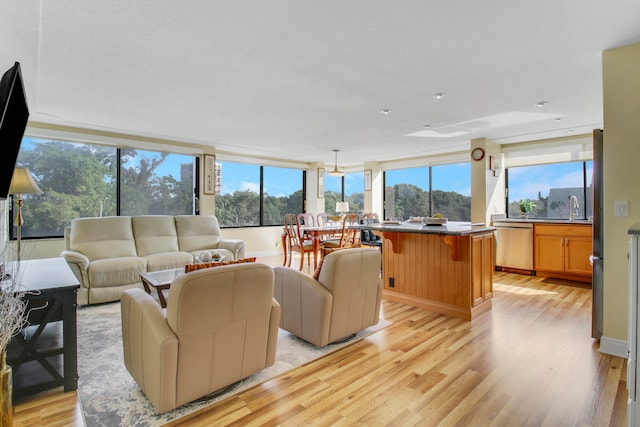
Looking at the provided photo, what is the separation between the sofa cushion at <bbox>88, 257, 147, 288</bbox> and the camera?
3.76 metres

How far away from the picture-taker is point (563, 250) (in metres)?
4.89

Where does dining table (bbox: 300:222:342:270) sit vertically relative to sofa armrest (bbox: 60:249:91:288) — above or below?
above

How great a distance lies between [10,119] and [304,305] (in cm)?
206

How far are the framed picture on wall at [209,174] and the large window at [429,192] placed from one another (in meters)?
4.11

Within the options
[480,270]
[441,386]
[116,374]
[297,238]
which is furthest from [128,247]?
[480,270]

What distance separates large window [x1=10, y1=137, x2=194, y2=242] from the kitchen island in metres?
4.07

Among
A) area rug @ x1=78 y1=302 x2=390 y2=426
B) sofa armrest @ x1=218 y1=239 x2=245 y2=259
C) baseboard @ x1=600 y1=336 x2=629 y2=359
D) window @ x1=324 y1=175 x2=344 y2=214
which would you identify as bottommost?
area rug @ x1=78 y1=302 x2=390 y2=426

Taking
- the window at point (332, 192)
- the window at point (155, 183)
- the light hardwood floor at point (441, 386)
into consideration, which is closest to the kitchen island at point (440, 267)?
the light hardwood floor at point (441, 386)

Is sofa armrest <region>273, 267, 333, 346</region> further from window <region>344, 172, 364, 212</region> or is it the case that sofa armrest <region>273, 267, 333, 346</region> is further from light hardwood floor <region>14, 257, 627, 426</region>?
window <region>344, 172, 364, 212</region>

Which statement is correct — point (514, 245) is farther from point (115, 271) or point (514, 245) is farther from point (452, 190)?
point (115, 271)

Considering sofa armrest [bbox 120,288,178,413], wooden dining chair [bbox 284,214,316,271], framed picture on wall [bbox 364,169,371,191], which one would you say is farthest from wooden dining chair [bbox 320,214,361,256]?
sofa armrest [bbox 120,288,178,413]

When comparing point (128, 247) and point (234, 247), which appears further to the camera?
point (234, 247)

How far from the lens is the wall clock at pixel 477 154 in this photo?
18.4 ft

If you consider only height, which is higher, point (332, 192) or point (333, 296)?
point (332, 192)
